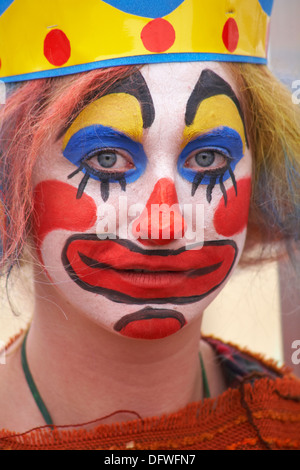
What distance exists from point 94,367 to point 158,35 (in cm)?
69

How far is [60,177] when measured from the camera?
3.68ft

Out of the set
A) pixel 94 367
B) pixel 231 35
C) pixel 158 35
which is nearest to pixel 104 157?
pixel 158 35

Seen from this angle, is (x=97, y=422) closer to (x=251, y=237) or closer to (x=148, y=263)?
(x=148, y=263)

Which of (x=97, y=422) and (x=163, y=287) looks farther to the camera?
(x=97, y=422)

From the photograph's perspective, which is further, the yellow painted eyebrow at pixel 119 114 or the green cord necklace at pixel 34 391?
the green cord necklace at pixel 34 391

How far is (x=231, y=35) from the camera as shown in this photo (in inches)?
44.9

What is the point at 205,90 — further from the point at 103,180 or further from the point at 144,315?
the point at 144,315

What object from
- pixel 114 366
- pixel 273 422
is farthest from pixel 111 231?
pixel 273 422

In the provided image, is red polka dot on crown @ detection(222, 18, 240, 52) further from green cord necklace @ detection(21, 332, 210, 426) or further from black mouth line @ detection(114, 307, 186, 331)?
green cord necklace @ detection(21, 332, 210, 426)

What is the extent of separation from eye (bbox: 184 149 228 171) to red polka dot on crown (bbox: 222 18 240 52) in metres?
0.20

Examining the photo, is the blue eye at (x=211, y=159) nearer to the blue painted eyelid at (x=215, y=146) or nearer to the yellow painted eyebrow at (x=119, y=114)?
the blue painted eyelid at (x=215, y=146)

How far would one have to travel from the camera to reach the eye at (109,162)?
1.10 meters

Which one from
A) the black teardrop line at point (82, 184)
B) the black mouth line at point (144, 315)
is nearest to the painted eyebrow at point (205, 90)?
the black teardrop line at point (82, 184)

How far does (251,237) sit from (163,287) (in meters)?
0.43
